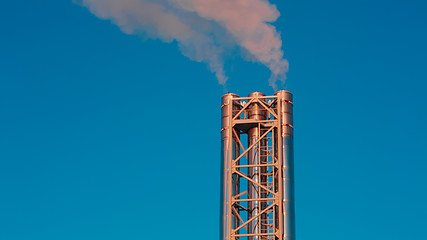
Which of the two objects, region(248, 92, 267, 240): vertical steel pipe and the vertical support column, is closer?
the vertical support column

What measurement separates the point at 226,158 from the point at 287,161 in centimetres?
348

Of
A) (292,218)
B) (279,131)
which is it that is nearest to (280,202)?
(292,218)

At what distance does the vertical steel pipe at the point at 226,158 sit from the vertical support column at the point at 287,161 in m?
2.83

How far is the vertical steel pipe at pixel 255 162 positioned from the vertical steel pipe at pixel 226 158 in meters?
0.96

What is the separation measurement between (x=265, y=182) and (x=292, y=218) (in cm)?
294

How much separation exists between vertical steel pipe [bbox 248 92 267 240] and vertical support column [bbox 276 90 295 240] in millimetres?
1352

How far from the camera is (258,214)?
46781mm

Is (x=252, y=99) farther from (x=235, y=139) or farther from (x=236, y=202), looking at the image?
(x=236, y=202)

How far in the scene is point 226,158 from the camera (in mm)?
48062

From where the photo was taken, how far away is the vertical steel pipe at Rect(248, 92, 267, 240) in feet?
155

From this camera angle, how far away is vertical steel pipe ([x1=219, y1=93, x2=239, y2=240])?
154ft

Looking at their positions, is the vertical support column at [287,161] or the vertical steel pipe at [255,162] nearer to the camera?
the vertical support column at [287,161]

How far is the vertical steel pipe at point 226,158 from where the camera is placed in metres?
46.9

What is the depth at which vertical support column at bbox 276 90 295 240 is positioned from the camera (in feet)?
151
